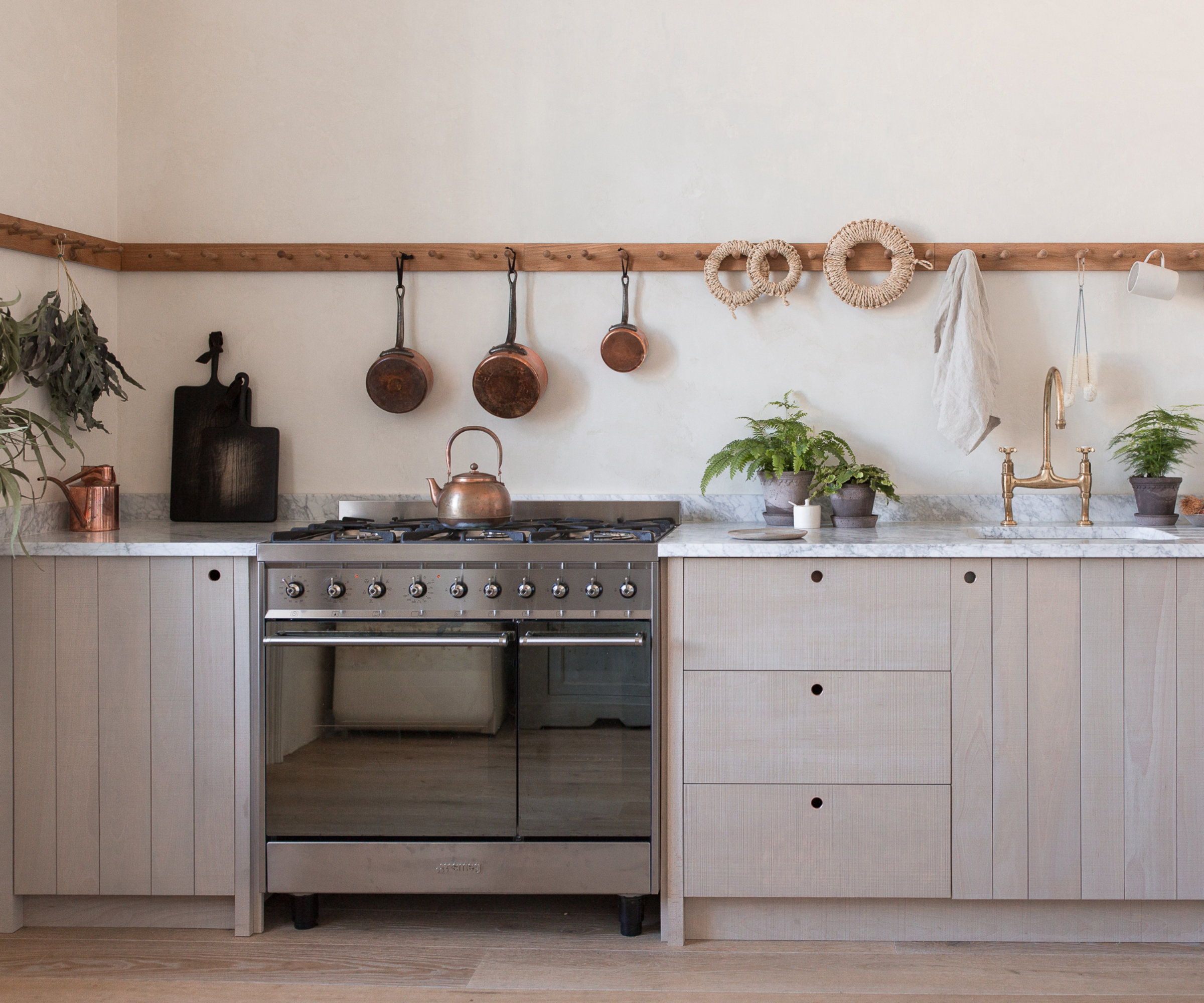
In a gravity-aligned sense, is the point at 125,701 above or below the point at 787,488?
below

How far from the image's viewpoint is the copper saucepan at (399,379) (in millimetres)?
2740

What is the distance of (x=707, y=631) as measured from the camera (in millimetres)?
2123

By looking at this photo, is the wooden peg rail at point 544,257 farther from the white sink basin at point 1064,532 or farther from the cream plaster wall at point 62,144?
the white sink basin at point 1064,532

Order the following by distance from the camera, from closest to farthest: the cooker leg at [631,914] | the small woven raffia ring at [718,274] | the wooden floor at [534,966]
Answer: the wooden floor at [534,966], the cooker leg at [631,914], the small woven raffia ring at [718,274]

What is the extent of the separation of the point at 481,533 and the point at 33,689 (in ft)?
3.51

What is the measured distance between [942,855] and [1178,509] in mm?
1245

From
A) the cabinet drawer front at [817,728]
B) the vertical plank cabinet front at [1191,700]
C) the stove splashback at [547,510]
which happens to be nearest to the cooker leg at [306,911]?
the cabinet drawer front at [817,728]

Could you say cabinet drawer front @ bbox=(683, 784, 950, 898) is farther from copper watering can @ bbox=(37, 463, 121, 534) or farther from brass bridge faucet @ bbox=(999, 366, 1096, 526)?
copper watering can @ bbox=(37, 463, 121, 534)

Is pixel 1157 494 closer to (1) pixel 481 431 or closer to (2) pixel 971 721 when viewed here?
(2) pixel 971 721

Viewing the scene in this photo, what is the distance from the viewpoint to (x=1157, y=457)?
257 centimetres

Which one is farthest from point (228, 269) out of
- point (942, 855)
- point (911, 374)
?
point (942, 855)

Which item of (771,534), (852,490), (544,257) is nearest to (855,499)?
(852,490)

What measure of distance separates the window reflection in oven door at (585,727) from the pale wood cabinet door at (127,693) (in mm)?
688

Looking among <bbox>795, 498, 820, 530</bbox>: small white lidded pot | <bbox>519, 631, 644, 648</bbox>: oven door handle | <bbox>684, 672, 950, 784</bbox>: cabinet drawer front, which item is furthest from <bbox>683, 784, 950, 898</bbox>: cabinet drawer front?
<bbox>795, 498, 820, 530</bbox>: small white lidded pot
